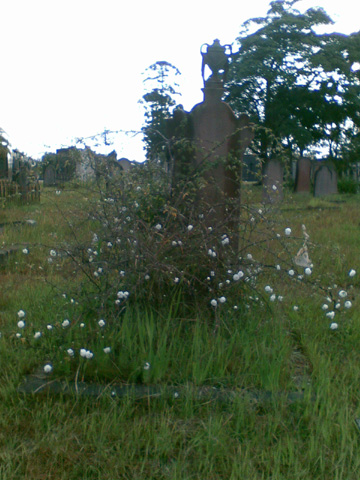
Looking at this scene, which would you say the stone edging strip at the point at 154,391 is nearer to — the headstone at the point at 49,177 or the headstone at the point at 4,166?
the headstone at the point at 4,166

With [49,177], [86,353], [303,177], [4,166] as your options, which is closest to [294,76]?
[303,177]

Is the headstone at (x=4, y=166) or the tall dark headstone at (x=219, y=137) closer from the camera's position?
the tall dark headstone at (x=219, y=137)

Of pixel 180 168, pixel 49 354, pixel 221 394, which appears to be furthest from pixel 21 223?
pixel 221 394

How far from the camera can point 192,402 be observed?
2773 mm

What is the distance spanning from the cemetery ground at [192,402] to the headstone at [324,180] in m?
14.5

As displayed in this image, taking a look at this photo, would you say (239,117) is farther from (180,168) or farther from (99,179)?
(99,179)

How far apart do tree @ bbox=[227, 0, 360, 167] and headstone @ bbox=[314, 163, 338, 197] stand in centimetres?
976

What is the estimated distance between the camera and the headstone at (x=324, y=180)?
18.0 metres

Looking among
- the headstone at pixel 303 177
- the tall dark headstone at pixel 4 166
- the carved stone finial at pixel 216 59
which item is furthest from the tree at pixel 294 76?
the carved stone finial at pixel 216 59

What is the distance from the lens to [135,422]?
8.57 ft

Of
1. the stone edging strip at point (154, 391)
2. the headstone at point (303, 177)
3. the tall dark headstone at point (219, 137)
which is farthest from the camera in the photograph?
the headstone at point (303, 177)

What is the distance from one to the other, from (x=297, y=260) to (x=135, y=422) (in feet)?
13.1

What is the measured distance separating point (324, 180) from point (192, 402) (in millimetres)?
16229

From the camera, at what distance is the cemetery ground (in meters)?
2.37
